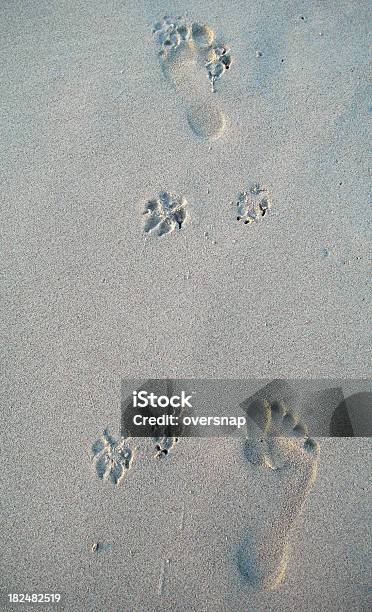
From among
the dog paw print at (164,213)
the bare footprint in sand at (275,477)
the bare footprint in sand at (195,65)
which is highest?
the bare footprint in sand at (195,65)

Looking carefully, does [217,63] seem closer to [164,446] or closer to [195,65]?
[195,65]

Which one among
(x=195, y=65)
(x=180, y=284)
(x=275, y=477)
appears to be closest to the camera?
(x=275, y=477)

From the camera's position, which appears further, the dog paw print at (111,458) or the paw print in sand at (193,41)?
the paw print in sand at (193,41)

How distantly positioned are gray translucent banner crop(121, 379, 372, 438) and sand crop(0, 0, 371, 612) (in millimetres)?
57

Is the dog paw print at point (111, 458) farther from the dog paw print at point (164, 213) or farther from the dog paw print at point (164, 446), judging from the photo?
the dog paw print at point (164, 213)

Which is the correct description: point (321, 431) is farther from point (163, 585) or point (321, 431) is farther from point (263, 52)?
point (263, 52)

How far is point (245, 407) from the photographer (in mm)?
2756

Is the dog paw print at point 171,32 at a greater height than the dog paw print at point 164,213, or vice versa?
the dog paw print at point 171,32

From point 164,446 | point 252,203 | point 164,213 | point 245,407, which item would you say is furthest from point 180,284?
point 164,446

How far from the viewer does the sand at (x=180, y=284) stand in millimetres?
2635

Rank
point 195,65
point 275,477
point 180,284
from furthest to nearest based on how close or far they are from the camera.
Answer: point 195,65, point 180,284, point 275,477

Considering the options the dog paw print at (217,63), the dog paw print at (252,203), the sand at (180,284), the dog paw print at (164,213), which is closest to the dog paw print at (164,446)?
the sand at (180,284)

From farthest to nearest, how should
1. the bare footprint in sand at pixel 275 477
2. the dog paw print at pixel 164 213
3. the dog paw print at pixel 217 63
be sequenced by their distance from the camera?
the dog paw print at pixel 217 63 → the dog paw print at pixel 164 213 → the bare footprint in sand at pixel 275 477

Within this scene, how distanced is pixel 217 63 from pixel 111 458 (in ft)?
9.05
